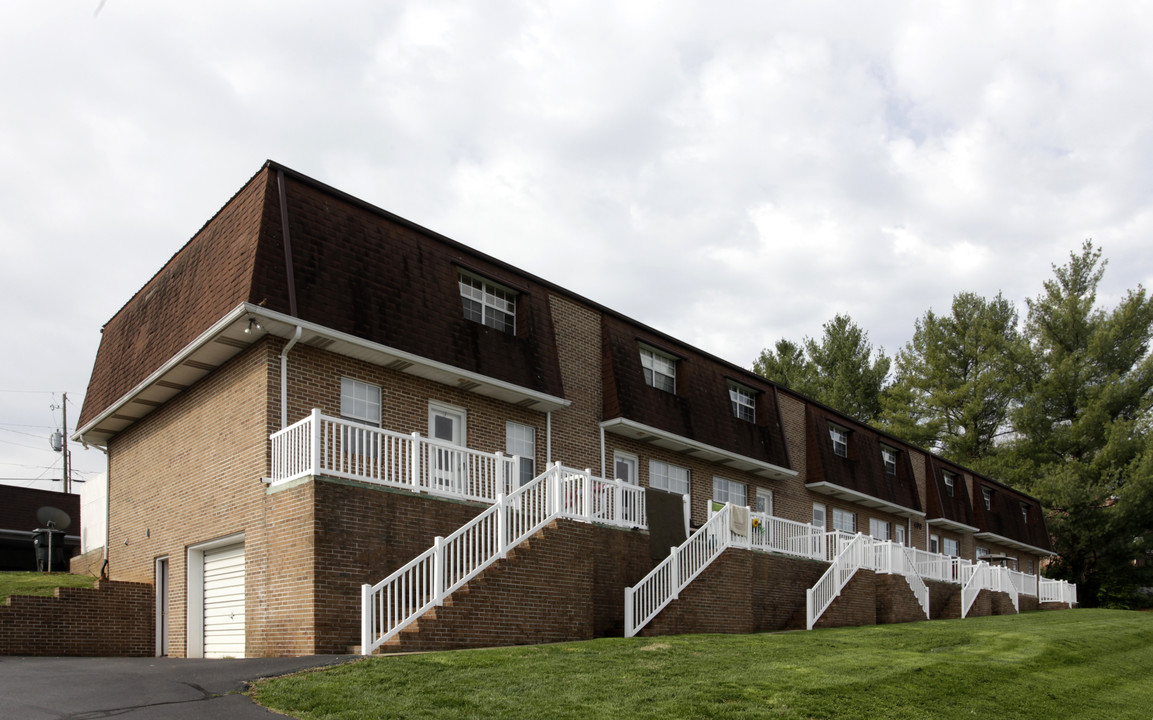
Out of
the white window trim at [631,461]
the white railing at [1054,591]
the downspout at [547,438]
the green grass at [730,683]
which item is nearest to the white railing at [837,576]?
the white window trim at [631,461]

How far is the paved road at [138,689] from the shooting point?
847cm

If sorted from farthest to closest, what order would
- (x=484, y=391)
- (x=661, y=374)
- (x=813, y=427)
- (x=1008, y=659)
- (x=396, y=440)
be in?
(x=813, y=427), (x=661, y=374), (x=484, y=391), (x=396, y=440), (x=1008, y=659)

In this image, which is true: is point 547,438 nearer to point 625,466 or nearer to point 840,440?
point 625,466

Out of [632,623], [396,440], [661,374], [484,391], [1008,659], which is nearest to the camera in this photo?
[1008,659]

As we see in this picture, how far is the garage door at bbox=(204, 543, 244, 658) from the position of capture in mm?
15492

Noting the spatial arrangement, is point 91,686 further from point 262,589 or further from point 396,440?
point 396,440

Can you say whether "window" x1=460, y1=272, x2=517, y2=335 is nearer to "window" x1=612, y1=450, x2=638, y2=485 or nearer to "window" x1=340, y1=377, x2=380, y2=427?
"window" x1=340, y1=377, x2=380, y2=427

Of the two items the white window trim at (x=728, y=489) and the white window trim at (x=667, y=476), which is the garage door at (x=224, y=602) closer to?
the white window trim at (x=667, y=476)

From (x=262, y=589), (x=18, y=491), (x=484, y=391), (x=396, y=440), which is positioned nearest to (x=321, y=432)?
(x=396, y=440)

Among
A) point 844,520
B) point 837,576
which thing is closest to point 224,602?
point 837,576

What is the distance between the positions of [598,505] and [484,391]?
3.18 metres

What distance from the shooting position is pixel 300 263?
1505 cm

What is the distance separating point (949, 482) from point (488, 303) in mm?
25601

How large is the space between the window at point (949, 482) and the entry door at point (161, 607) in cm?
2843
